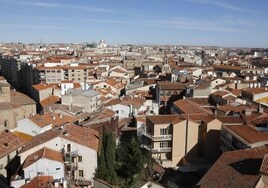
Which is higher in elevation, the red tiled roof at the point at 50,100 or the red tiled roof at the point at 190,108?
the red tiled roof at the point at 190,108

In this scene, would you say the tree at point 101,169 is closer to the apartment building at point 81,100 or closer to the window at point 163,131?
the window at point 163,131

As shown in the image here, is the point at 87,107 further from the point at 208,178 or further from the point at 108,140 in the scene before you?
the point at 208,178

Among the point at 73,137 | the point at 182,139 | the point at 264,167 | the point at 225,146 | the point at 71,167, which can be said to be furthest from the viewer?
the point at 182,139

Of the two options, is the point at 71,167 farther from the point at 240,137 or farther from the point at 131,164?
the point at 240,137

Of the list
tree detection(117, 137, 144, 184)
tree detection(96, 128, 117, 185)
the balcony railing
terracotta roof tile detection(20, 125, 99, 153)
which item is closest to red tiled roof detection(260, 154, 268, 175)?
the balcony railing

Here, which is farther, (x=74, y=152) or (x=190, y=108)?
(x=190, y=108)

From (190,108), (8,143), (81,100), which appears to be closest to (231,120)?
(190,108)

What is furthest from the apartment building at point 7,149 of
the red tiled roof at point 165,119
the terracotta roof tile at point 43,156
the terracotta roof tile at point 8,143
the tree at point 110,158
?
the red tiled roof at point 165,119

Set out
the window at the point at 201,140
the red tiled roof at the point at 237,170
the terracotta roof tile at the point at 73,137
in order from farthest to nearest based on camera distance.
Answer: the window at the point at 201,140
the terracotta roof tile at the point at 73,137
the red tiled roof at the point at 237,170

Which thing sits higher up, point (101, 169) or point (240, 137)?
point (240, 137)

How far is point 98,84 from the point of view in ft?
229

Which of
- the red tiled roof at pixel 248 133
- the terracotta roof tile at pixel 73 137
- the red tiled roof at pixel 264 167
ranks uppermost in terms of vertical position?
the red tiled roof at pixel 264 167

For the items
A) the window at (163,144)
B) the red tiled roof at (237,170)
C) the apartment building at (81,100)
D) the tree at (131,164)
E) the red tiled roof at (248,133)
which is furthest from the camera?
the apartment building at (81,100)

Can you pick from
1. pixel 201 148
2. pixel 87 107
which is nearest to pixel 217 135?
pixel 201 148
